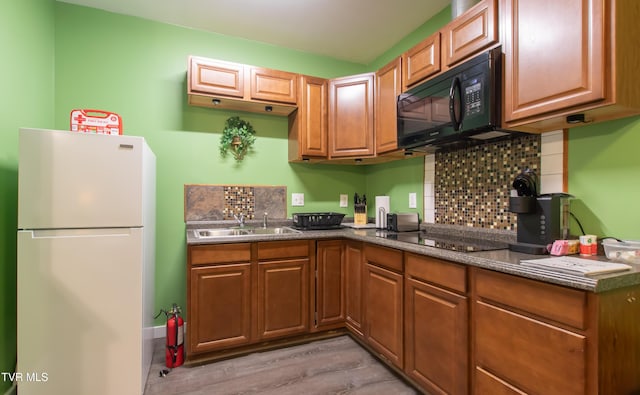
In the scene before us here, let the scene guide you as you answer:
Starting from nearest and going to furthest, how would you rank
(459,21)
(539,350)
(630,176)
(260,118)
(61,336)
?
(539,350) < (630,176) < (61,336) < (459,21) < (260,118)

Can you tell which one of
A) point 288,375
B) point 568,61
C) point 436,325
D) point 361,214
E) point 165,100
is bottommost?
point 288,375

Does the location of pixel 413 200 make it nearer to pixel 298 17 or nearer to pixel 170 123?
pixel 298 17

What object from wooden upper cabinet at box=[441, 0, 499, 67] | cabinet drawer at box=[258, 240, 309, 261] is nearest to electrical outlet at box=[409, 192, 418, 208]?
cabinet drawer at box=[258, 240, 309, 261]

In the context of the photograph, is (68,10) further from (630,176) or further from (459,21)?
(630,176)

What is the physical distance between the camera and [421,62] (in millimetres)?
2049

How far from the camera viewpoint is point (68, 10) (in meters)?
2.29

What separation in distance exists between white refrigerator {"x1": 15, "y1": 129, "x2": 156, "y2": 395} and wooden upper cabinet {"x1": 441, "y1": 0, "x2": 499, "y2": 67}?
1.93 m

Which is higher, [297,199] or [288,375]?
[297,199]

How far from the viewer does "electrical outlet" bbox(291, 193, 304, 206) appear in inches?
117

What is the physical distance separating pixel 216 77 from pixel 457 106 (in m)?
1.83

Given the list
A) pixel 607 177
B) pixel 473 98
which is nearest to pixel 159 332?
pixel 473 98

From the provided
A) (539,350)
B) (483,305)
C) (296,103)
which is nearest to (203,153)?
(296,103)

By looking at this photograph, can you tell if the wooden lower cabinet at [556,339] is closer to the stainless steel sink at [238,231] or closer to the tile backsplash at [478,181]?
the tile backsplash at [478,181]

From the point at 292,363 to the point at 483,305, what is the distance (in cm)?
137
